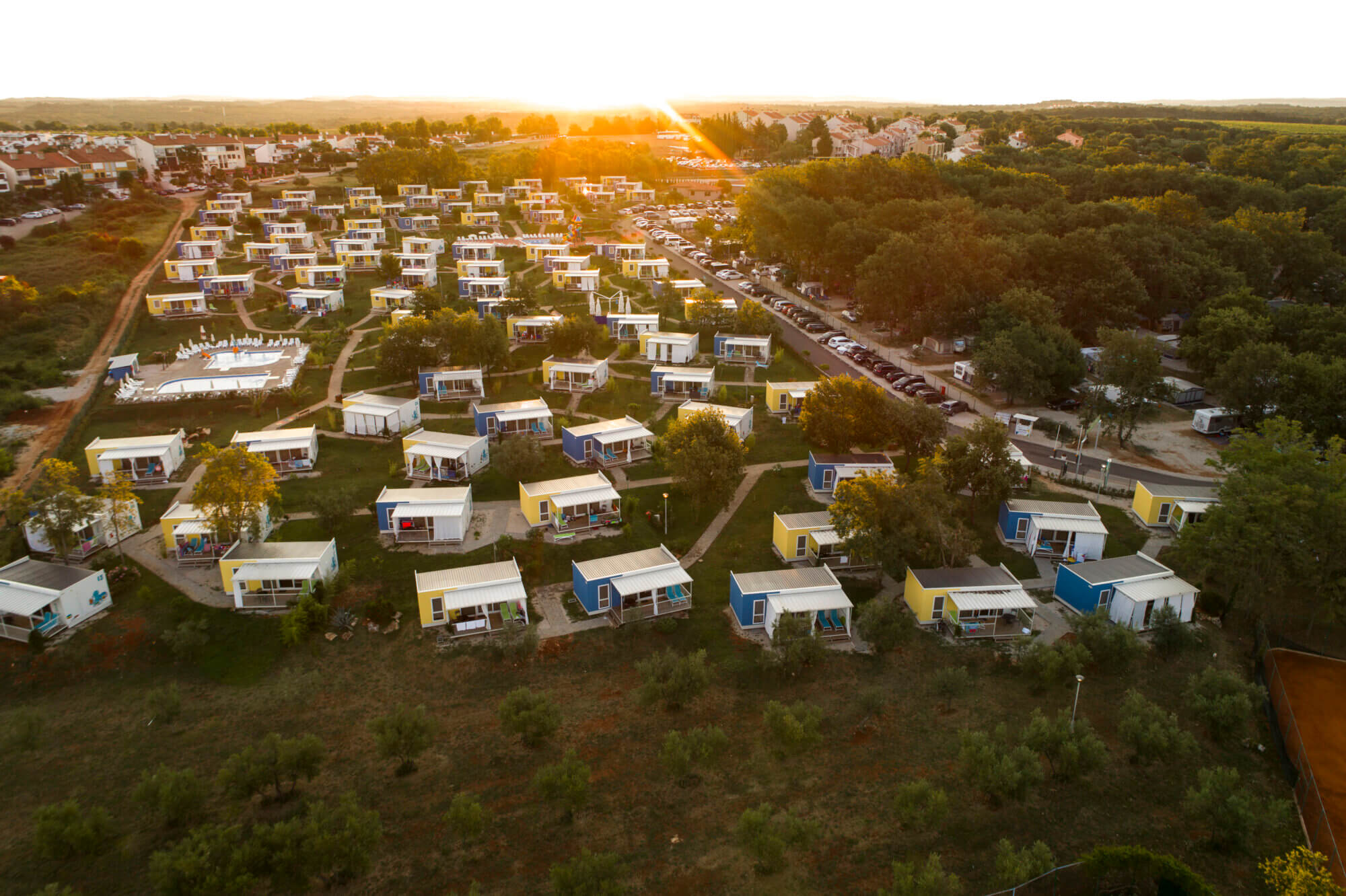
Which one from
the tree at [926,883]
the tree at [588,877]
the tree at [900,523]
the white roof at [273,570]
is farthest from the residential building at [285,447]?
the tree at [926,883]

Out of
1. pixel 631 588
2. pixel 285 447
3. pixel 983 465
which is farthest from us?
pixel 285 447

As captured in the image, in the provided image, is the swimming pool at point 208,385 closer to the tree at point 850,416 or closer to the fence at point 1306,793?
the tree at point 850,416

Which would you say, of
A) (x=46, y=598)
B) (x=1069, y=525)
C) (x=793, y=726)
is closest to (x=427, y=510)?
(x=46, y=598)

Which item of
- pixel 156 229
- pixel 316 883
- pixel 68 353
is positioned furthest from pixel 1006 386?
pixel 156 229

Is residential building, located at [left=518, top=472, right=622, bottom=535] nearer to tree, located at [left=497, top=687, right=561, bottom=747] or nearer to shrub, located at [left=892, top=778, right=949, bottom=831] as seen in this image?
tree, located at [left=497, top=687, right=561, bottom=747]

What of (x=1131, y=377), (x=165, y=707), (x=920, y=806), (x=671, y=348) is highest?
(x=1131, y=377)

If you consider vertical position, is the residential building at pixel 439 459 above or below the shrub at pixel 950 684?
above

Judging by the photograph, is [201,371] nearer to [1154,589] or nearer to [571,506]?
[571,506]
